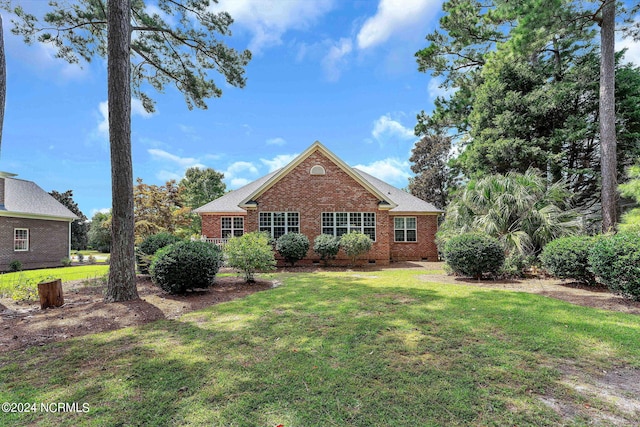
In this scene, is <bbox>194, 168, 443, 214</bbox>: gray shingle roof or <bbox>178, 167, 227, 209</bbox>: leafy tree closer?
<bbox>194, 168, 443, 214</bbox>: gray shingle roof

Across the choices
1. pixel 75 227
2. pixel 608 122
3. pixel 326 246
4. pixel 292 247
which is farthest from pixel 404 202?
pixel 75 227

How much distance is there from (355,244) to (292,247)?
127 inches

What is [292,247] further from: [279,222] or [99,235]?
[99,235]

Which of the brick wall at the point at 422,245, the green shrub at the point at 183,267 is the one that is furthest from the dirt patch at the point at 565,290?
the brick wall at the point at 422,245

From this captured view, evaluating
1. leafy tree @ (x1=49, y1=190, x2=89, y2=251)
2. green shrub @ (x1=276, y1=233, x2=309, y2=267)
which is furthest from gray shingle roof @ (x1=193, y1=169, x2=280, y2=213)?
leafy tree @ (x1=49, y1=190, x2=89, y2=251)

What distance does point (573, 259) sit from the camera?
8.49 metres

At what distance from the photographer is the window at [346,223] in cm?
1659

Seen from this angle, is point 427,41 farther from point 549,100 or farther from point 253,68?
point 253,68

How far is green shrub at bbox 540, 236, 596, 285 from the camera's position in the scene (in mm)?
8367

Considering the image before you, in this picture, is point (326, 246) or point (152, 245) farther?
point (326, 246)

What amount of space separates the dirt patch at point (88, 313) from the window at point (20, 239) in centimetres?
1481

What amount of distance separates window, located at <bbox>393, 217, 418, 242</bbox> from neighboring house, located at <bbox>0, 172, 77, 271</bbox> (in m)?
24.0

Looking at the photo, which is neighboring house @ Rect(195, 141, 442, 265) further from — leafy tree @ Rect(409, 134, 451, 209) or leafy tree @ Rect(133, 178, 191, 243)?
leafy tree @ Rect(409, 134, 451, 209)

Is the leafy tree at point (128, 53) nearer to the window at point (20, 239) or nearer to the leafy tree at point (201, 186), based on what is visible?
the window at point (20, 239)
